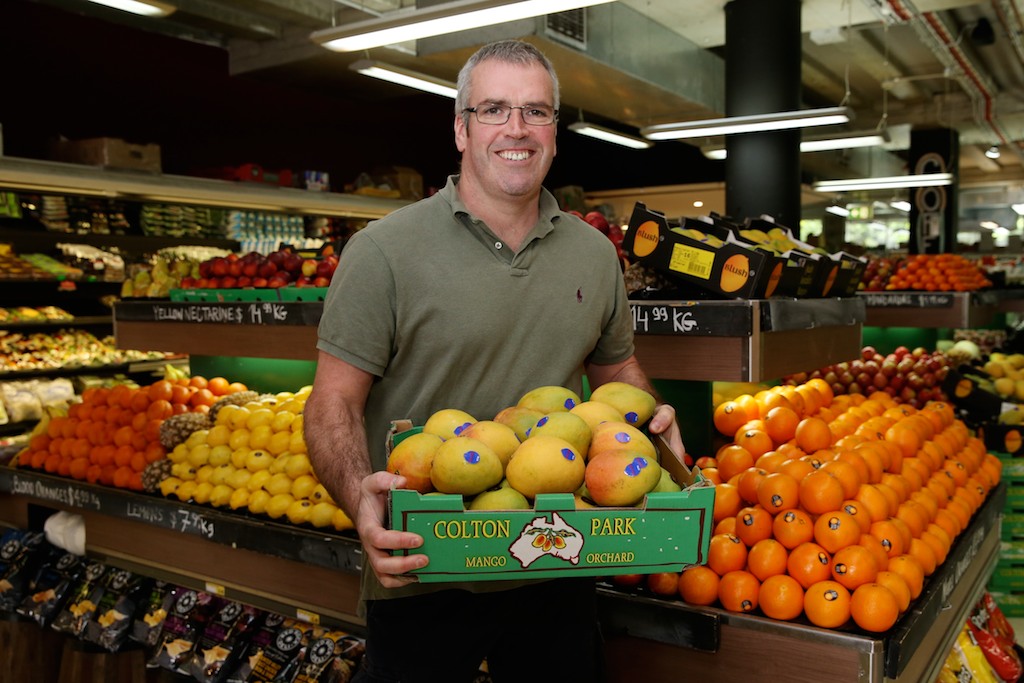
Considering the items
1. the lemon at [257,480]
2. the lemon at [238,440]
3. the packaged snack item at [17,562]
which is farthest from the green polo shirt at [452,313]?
the packaged snack item at [17,562]

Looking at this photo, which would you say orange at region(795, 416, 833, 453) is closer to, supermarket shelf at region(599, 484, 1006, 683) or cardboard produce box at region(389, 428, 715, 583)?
supermarket shelf at region(599, 484, 1006, 683)

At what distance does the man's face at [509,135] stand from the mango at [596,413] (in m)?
0.46

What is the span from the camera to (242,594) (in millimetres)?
2957

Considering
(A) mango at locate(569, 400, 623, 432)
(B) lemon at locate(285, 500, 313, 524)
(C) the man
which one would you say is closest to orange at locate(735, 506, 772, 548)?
(C) the man

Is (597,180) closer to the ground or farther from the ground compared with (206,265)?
farther from the ground

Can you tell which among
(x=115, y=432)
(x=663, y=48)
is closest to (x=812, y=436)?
(x=115, y=432)

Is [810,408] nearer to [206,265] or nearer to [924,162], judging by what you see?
[206,265]

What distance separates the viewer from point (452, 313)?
66.5 inches

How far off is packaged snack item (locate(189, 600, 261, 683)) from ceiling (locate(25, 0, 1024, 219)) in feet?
9.90

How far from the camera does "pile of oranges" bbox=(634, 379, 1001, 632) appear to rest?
6.53ft

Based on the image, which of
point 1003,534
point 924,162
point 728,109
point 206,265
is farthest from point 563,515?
point 924,162

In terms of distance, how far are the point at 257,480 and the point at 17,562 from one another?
1.32 m

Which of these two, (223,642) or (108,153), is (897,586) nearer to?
(223,642)

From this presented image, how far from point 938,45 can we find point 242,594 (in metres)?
7.88
